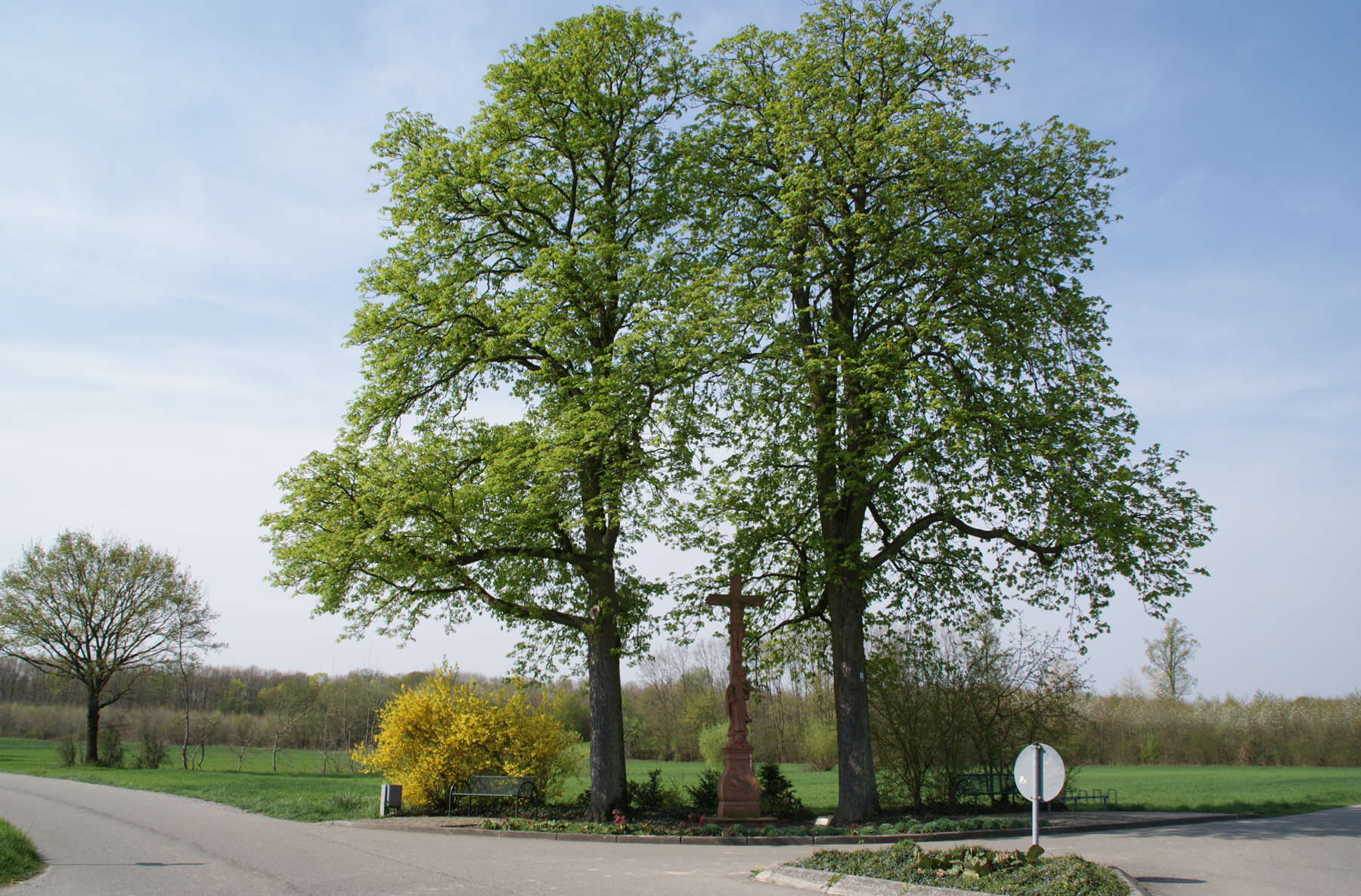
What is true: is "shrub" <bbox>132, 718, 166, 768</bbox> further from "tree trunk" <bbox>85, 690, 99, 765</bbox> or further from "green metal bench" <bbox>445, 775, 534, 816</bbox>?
"green metal bench" <bbox>445, 775, 534, 816</bbox>

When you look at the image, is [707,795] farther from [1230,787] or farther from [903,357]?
[1230,787]

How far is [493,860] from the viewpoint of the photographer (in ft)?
38.0

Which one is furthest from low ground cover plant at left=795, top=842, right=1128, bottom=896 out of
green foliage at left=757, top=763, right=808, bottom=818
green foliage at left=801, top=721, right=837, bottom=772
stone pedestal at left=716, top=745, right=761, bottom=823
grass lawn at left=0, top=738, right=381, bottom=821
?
green foliage at left=801, top=721, right=837, bottom=772

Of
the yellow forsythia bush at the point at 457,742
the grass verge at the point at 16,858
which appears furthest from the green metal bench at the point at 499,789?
the grass verge at the point at 16,858

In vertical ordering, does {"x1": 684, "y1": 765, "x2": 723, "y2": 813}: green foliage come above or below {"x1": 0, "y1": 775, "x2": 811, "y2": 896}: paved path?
below

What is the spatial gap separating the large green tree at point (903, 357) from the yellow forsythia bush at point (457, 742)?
605 cm

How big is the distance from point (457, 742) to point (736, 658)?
660 cm

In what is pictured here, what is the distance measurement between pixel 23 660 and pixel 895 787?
136 ft

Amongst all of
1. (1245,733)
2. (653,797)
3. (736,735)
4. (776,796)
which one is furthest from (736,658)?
(1245,733)

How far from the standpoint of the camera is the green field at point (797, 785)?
2033 centimetres

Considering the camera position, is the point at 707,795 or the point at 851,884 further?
the point at 707,795

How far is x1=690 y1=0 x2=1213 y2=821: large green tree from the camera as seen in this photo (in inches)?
610

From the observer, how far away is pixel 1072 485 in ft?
48.4

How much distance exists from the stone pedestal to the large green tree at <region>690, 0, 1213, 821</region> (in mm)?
1587
